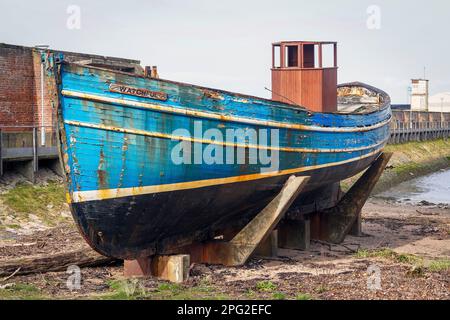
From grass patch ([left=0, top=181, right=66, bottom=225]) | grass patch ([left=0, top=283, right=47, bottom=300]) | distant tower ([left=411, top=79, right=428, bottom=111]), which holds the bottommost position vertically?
grass patch ([left=0, top=283, right=47, bottom=300])

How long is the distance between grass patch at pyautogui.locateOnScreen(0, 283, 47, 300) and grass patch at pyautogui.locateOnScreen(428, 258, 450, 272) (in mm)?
6667

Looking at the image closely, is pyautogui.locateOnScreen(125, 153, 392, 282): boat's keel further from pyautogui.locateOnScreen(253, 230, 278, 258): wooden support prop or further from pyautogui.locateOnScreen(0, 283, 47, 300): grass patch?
pyautogui.locateOnScreen(0, 283, 47, 300): grass patch

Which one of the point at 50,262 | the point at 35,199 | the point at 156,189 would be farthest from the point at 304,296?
the point at 35,199

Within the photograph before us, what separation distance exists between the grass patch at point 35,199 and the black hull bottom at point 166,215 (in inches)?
242

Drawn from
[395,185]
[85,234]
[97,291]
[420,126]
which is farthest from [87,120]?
[420,126]

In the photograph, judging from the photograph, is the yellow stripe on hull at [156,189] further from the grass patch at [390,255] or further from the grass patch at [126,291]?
the grass patch at [390,255]

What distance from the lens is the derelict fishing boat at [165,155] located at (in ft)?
33.8

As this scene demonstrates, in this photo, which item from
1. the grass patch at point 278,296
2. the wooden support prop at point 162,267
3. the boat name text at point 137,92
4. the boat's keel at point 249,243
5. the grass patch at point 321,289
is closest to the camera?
the grass patch at point 278,296

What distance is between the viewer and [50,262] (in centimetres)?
1160

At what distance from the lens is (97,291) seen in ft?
34.6

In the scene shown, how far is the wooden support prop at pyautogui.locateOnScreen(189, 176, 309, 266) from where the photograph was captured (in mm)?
12719

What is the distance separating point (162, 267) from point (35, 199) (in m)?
7.61

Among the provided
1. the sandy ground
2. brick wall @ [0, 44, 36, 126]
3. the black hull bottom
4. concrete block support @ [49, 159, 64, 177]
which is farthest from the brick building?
the black hull bottom

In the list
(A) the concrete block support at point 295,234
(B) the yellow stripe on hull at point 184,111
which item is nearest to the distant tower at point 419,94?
(A) the concrete block support at point 295,234
